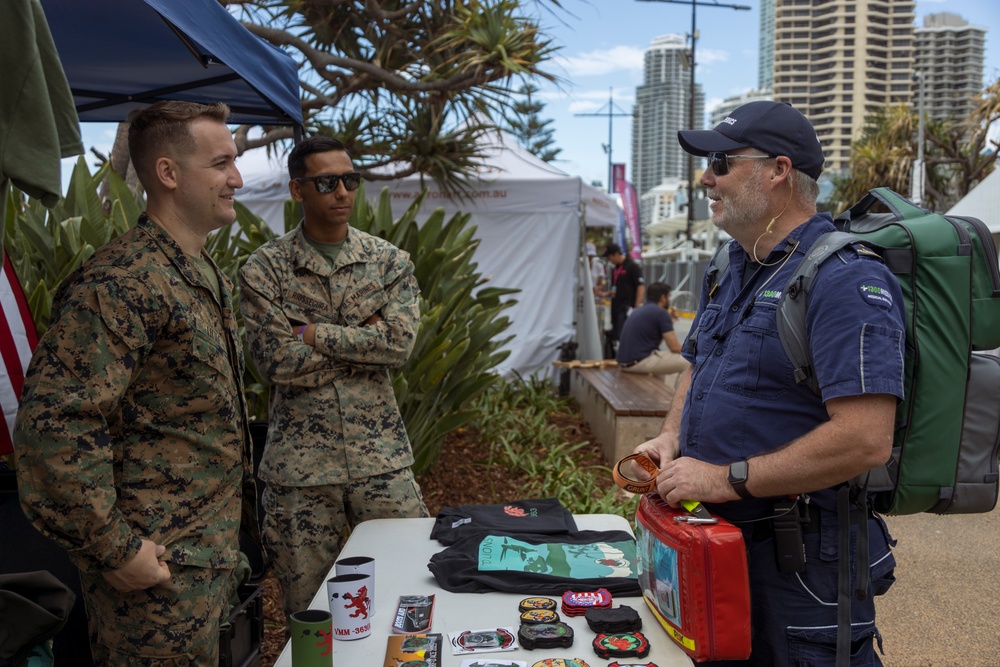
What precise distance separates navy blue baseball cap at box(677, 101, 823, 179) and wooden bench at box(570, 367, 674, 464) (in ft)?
9.43

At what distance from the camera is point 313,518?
2844mm

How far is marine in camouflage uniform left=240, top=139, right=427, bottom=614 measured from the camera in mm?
2824

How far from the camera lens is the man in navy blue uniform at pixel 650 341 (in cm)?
819

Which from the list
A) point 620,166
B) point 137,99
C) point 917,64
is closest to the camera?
point 137,99

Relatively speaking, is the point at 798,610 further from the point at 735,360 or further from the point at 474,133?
the point at 474,133

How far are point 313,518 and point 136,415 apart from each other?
107cm

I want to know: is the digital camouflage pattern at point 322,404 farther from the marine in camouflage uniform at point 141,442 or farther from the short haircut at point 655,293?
the short haircut at point 655,293

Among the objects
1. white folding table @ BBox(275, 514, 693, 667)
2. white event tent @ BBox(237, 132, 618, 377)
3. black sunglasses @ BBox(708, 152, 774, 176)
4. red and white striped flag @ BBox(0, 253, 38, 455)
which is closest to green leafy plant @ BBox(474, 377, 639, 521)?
white event tent @ BBox(237, 132, 618, 377)

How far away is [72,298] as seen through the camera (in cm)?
178

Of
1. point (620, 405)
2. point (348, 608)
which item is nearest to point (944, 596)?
point (620, 405)

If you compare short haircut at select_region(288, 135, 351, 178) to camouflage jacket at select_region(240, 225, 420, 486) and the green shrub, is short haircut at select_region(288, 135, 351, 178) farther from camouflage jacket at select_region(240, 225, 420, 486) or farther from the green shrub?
the green shrub

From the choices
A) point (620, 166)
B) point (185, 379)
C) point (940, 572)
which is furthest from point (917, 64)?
point (185, 379)

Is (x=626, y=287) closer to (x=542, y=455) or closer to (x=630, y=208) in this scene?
(x=542, y=455)

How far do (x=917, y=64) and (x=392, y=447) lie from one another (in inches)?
2444
